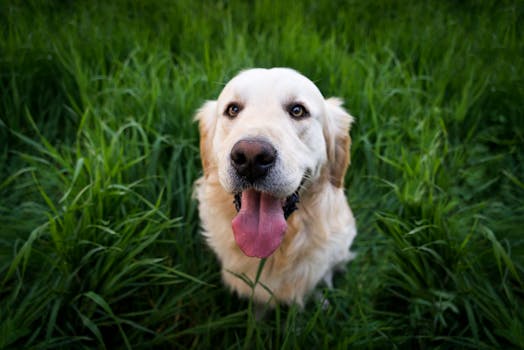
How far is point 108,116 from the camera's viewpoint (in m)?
2.79

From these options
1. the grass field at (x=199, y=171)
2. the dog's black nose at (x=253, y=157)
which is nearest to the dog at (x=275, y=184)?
the dog's black nose at (x=253, y=157)

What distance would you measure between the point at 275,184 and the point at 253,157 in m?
0.16

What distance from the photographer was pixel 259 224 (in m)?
1.76

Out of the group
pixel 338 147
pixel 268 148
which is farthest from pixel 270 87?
pixel 338 147

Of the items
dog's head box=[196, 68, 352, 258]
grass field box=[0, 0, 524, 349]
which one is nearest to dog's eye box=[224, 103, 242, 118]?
dog's head box=[196, 68, 352, 258]

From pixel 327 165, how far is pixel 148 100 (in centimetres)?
152

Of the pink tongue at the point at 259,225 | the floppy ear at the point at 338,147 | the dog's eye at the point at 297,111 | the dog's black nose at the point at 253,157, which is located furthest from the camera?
the floppy ear at the point at 338,147

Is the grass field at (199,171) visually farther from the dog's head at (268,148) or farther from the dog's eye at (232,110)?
the dog's eye at (232,110)

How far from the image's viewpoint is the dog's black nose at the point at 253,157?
4.96 feet

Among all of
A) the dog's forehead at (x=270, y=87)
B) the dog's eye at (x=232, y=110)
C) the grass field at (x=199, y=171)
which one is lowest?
the grass field at (x=199, y=171)

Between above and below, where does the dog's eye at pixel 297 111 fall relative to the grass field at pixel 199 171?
above

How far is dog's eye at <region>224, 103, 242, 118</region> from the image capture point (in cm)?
191

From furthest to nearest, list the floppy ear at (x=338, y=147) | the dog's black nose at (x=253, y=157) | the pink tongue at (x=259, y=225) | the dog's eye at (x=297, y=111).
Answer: the floppy ear at (x=338, y=147) → the dog's eye at (x=297, y=111) → the pink tongue at (x=259, y=225) → the dog's black nose at (x=253, y=157)

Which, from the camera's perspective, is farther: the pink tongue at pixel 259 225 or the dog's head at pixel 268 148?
the pink tongue at pixel 259 225
